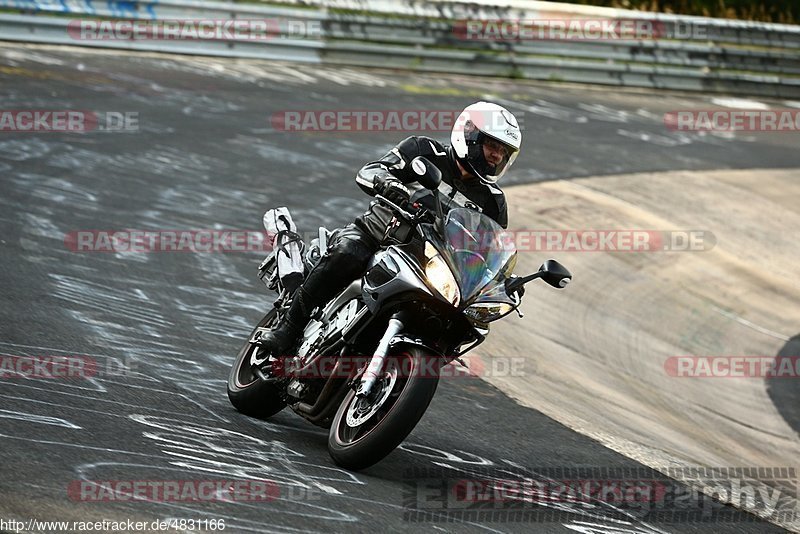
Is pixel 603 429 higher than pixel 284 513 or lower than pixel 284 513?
lower

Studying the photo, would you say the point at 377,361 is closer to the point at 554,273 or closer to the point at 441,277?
the point at 441,277

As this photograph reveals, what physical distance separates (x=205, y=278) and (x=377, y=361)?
15.3 ft

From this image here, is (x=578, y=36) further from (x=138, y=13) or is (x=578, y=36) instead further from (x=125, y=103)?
(x=125, y=103)

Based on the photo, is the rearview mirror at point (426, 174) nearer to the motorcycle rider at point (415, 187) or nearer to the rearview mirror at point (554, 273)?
the motorcycle rider at point (415, 187)

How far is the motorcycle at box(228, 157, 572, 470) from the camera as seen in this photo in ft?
19.0

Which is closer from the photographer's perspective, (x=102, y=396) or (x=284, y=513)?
(x=284, y=513)

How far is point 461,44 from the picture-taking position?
2075 cm

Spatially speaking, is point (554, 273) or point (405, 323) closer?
point (405, 323)

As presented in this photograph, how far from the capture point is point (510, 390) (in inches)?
347

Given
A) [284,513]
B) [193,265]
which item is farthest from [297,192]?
[284,513]

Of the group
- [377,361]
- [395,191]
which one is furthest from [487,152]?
[377,361]

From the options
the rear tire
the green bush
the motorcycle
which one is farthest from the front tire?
the green bush

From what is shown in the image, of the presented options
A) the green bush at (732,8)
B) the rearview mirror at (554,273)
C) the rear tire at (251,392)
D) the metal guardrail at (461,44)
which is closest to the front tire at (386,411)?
the rearview mirror at (554,273)

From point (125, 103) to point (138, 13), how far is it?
3.37 meters
